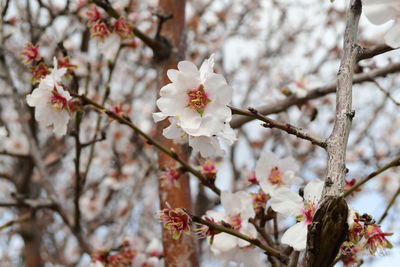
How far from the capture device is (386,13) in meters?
0.98

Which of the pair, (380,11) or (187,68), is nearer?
(380,11)

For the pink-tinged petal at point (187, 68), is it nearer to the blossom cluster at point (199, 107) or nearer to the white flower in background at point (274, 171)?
the blossom cluster at point (199, 107)

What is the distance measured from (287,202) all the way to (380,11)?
1.72 ft

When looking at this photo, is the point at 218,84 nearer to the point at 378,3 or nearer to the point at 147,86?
the point at 378,3

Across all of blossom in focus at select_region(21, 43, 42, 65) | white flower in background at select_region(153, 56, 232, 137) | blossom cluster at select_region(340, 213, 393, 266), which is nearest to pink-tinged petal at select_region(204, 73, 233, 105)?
white flower in background at select_region(153, 56, 232, 137)

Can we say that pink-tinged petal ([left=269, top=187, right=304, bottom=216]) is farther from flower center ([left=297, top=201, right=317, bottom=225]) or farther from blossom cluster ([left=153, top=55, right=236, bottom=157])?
blossom cluster ([left=153, top=55, right=236, bottom=157])

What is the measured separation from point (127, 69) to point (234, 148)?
2263 millimetres

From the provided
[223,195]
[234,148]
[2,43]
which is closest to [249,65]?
[234,148]

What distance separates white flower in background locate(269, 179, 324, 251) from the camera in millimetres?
1089

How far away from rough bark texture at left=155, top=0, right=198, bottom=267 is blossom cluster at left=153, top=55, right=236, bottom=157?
57cm

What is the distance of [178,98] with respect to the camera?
1164 mm

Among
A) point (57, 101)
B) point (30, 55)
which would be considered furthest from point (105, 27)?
point (57, 101)

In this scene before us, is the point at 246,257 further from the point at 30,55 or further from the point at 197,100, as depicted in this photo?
the point at 30,55

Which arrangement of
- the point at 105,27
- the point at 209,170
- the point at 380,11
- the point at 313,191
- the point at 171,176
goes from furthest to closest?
the point at 105,27
the point at 171,176
the point at 209,170
the point at 313,191
the point at 380,11
